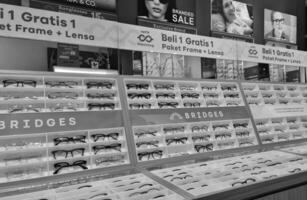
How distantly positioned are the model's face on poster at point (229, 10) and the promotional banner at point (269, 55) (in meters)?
3.75

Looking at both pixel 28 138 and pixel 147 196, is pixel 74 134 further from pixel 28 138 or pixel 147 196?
pixel 147 196

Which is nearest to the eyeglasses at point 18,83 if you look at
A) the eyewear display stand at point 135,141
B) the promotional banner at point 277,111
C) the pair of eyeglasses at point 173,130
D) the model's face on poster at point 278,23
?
the eyewear display stand at point 135,141

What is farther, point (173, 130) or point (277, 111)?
point (277, 111)

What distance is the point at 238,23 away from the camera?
20.7 ft

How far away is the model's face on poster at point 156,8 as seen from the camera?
5.19 metres

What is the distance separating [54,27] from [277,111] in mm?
1793

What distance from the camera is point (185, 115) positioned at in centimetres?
162

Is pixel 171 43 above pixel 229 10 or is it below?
below

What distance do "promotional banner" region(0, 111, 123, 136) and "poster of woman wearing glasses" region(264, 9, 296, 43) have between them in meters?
6.64

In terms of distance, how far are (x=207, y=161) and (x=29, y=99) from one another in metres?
1.06

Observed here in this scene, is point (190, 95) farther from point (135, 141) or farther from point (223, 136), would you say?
point (135, 141)

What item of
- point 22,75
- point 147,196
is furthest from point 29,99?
point 147,196

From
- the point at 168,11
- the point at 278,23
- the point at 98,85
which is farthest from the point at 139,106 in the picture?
the point at 278,23

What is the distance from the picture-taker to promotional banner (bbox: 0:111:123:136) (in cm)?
118
